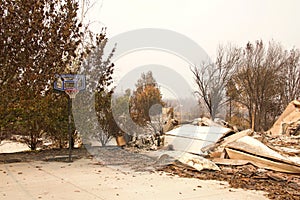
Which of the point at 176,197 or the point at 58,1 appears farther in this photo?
the point at 58,1

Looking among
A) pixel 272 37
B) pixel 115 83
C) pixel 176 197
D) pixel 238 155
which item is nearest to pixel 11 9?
pixel 115 83

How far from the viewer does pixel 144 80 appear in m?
15.4

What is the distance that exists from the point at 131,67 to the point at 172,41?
5.65 feet

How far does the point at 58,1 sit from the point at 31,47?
5.03 feet

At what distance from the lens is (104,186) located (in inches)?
188

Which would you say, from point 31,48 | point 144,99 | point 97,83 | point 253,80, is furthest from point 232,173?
point 253,80

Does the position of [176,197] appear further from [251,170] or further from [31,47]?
[31,47]

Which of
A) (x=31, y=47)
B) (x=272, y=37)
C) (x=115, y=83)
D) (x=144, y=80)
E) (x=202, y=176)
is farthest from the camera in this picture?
(x=272, y=37)

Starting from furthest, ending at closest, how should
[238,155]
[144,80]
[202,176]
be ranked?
[144,80] → [238,155] → [202,176]

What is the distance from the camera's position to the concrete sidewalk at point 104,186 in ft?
13.9

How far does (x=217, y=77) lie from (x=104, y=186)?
1881 centimetres

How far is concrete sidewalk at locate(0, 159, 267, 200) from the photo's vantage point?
423cm

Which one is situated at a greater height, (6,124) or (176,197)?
(6,124)

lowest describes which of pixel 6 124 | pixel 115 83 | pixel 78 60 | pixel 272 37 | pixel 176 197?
pixel 176 197
